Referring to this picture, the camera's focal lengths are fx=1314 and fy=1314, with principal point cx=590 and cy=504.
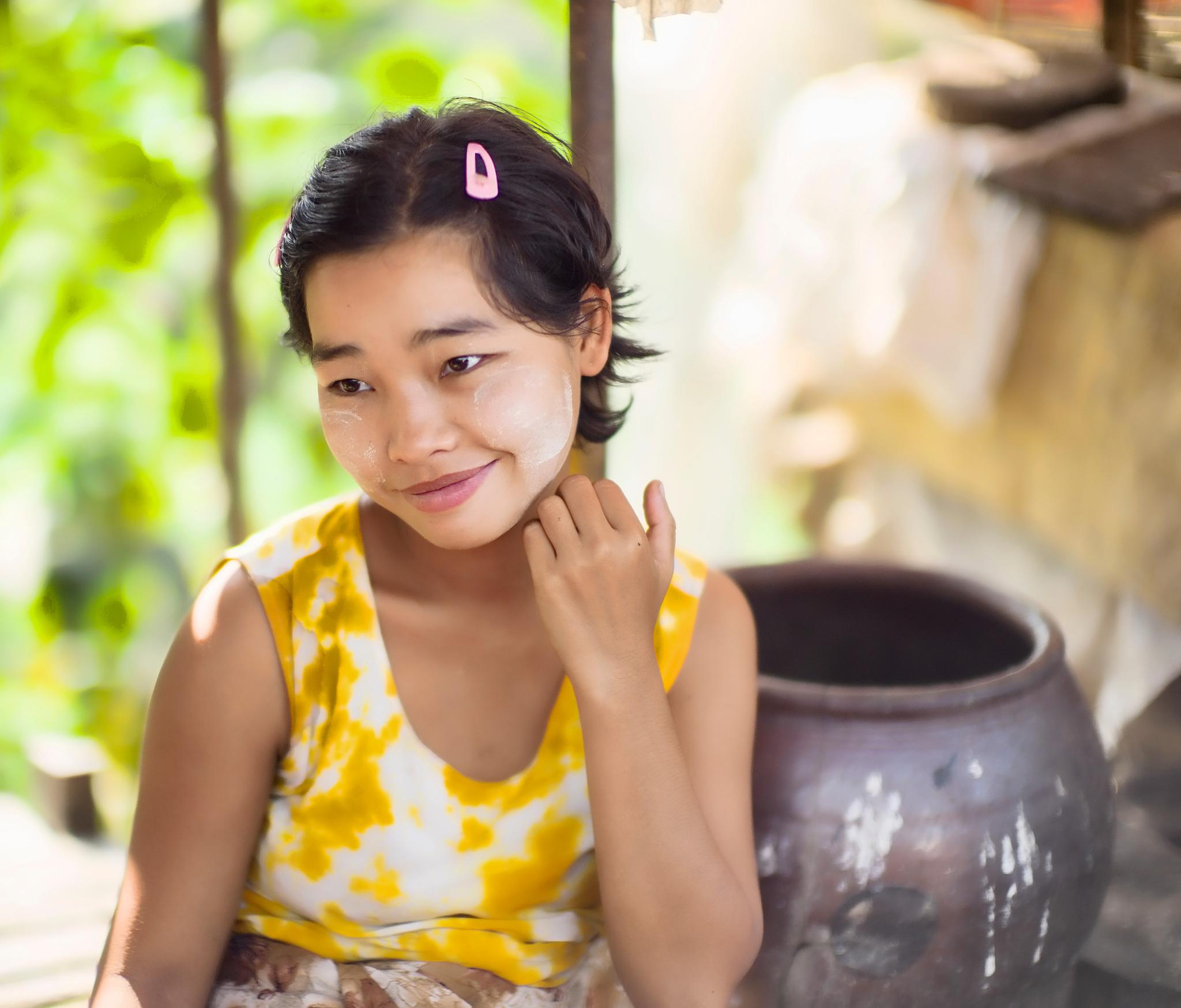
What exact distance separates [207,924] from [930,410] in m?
2.47

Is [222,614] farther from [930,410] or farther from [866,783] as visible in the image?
[930,410]

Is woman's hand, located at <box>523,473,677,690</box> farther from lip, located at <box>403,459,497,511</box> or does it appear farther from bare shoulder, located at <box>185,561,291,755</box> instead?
bare shoulder, located at <box>185,561,291,755</box>

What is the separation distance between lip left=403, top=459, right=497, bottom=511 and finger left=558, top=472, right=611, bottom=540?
97 millimetres

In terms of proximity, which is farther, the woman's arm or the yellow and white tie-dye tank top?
the yellow and white tie-dye tank top

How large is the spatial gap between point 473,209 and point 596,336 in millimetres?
228

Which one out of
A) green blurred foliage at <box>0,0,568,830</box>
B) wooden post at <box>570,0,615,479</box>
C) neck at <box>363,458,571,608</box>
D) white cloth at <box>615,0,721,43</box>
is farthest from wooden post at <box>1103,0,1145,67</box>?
neck at <box>363,458,571,608</box>

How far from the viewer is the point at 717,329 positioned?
3900 mm

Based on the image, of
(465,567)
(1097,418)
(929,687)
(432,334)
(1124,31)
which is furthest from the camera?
(1124,31)

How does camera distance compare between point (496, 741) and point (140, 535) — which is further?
point (140, 535)

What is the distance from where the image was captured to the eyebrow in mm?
1272

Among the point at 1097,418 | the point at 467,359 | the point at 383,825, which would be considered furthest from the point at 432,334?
the point at 1097,418

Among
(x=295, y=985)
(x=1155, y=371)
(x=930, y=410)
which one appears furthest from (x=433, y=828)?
(x=930, y=410)

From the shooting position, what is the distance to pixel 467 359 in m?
1.29

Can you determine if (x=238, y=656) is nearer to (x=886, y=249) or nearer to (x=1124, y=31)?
(x=886, y=249)
